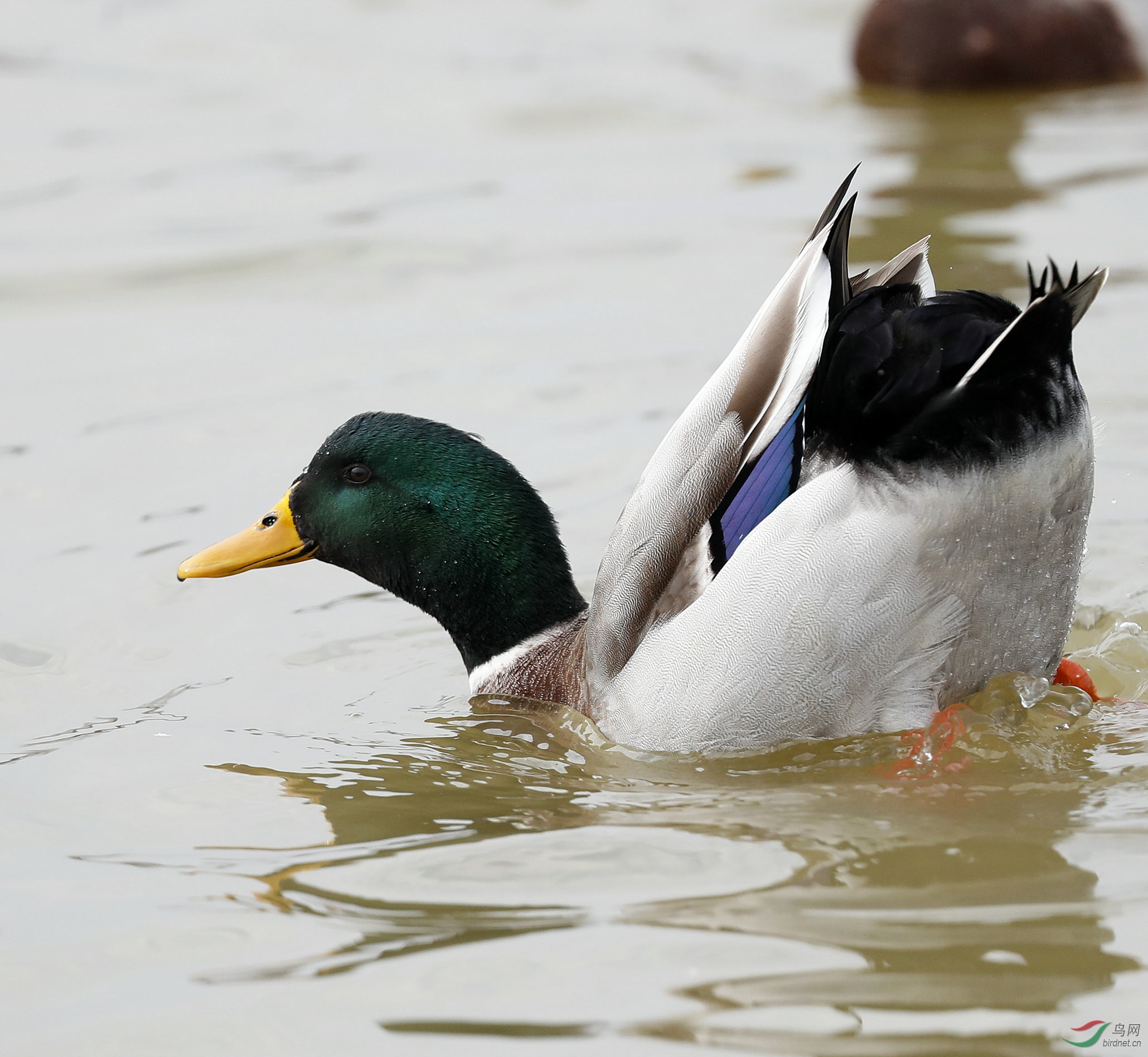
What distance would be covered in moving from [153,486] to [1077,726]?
3.47 metres

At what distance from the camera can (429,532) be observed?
4668mm

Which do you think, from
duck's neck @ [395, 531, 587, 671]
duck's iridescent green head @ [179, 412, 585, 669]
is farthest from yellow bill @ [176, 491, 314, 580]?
duck's neck @ [395, 531, 587, 671]

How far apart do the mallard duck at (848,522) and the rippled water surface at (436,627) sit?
0.61ft

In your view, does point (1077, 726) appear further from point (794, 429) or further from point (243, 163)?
point (243, 163)

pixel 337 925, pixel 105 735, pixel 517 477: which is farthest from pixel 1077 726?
pixel 105 735

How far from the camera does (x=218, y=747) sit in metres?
4.43

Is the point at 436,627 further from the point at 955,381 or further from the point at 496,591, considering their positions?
the point at 955,381

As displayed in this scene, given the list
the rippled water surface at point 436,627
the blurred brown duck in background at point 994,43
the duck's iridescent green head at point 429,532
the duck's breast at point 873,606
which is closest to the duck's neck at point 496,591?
the duck's iridescent green head at point 429,532

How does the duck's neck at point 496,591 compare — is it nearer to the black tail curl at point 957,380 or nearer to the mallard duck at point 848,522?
the mallard duck at point 848,522

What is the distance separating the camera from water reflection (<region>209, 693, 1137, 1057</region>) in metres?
2.89

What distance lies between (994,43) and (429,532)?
6982mm

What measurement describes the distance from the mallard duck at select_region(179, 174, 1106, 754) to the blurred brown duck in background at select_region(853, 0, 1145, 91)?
21.7 feet

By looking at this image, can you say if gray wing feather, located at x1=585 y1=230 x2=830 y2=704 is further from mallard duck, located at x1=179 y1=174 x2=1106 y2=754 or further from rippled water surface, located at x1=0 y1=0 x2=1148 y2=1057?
rippled water surface, located at x1=0 y1=0 x2=1148 y2=1057

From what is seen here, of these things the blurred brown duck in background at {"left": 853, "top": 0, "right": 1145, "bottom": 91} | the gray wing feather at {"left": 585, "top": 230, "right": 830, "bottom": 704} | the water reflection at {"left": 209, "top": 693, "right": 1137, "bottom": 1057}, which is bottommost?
the water reflection at {"left": 209, "top": 693, "right": 1137, "bottom": 1057}
